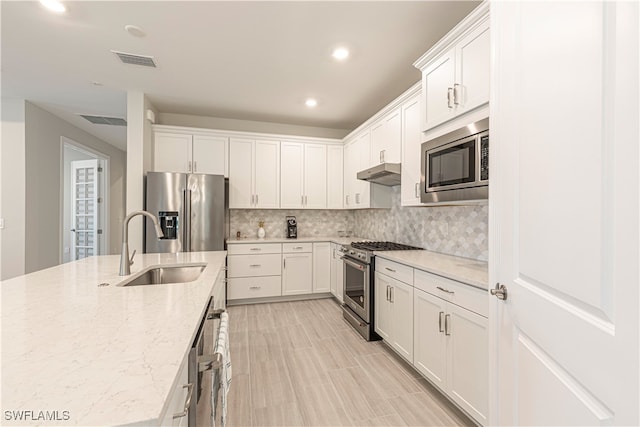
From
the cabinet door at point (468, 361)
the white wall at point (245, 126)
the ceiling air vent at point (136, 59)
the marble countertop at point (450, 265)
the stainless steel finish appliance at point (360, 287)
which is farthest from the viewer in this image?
the white wall at point (245, 126)

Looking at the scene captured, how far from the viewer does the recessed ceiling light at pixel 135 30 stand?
7.13 feet

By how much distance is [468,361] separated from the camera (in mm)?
1615

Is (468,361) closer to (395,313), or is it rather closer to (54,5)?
(395,313)

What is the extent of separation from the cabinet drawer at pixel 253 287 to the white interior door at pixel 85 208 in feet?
12.6

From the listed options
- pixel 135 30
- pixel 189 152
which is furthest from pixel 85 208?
pixel 135 30

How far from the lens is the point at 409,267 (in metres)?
2.21

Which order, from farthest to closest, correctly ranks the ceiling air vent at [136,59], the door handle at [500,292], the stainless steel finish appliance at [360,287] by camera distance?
the stainless steel finish appliance at [360,287] < the ceiling air vent at [136,59] < the door handle at [500,292]

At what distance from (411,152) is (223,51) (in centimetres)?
193

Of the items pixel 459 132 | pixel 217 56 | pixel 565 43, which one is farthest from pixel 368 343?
pixel 217 56

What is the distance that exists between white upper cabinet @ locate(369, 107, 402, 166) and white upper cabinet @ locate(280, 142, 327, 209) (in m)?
1.12

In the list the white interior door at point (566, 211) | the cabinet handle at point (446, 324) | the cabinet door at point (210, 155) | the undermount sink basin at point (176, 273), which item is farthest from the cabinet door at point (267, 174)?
the white interior door at point (566, 211)

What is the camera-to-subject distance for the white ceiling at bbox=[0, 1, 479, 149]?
1.99m

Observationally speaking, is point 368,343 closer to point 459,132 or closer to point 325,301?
point 325,301

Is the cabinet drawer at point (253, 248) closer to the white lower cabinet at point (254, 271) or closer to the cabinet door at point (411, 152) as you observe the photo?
the white lower cabinet at point (254, 271)
